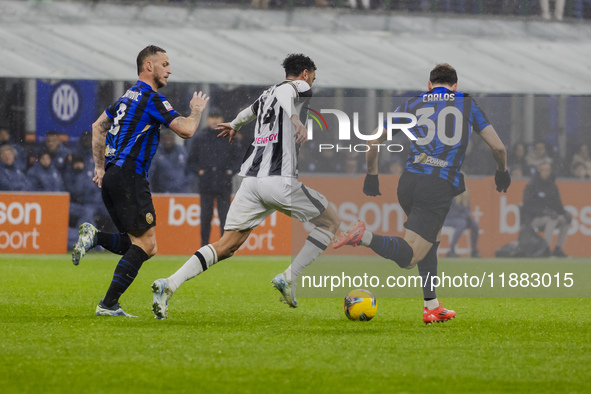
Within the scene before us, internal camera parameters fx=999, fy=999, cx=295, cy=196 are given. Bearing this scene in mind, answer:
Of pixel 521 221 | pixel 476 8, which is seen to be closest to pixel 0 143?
pixel 521 221

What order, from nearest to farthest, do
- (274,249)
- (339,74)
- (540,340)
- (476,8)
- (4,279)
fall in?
(540,340) → (4,279) → (274,249) → (339,74) → (476,8)

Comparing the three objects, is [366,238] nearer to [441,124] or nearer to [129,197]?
[441,124]

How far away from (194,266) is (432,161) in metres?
1.80

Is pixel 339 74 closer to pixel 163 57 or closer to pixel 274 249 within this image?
pixel 274 249

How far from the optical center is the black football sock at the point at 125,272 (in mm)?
6715

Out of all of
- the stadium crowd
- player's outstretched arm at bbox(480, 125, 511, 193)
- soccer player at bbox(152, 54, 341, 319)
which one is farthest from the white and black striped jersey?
the stadium crowd

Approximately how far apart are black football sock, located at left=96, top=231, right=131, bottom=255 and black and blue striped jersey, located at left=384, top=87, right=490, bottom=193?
6.98ft

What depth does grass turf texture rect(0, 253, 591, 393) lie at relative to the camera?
430cm

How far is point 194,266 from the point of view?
660 cm

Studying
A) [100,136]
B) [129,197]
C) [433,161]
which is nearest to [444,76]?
[433,161]

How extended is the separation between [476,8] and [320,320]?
50.0 feet

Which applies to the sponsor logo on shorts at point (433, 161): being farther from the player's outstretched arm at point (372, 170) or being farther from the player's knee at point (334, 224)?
the player's knee at point (334, 224)

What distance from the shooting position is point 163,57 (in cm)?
688

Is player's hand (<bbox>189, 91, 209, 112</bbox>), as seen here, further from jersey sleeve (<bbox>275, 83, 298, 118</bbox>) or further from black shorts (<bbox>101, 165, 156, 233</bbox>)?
black shorts (<bbox>101, 165, 156, 233</bbox>)
